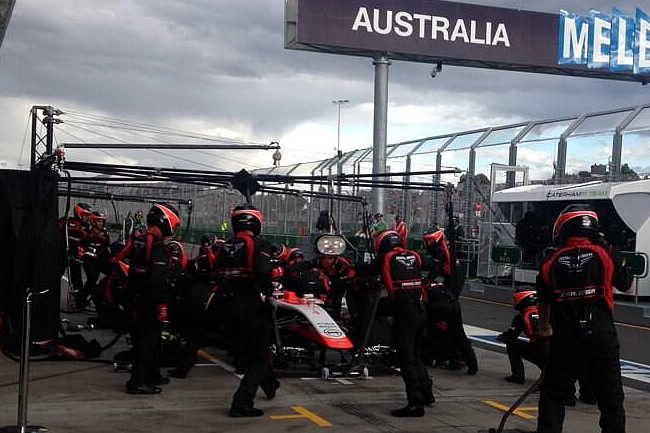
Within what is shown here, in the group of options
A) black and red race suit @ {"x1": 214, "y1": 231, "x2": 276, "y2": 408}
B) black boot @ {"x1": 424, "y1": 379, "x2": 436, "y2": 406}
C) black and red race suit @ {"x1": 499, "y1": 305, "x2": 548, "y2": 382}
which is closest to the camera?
black and red race suit @ {"x1": 214, "y1": 231, "x2": 276, "y2": 408}

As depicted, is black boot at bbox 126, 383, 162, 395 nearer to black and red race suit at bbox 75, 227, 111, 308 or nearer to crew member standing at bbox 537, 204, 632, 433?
crew member standing at bbox 537, 204, 632, 433

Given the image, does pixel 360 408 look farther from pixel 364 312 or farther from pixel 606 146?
pixel 606 146

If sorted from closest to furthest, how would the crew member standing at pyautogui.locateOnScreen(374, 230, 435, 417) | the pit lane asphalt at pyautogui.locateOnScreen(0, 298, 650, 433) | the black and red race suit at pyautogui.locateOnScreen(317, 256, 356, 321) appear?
the pit lane asphalt at pyautogui.locateOnScreen(0, 298, 650, 433) → the crew member standing at pyautogui.locateOnScreen(374, 230, 435, 417) → the black and red race suit at pyautogui.locateOnScreen(317, 256, 356, 321)

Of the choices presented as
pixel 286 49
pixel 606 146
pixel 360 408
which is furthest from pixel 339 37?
pixel 360 408

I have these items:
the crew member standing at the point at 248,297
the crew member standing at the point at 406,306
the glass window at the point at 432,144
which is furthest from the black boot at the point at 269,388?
the glass window at the point at 432,144

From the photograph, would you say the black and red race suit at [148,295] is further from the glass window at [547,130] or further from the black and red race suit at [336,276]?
the glass window at [547,130]

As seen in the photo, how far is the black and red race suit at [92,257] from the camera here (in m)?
14.6

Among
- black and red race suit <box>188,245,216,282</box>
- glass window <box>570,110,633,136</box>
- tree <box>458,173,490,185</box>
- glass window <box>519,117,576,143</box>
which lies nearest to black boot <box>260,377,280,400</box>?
black and red race suit <box>188,245,216,282</box>

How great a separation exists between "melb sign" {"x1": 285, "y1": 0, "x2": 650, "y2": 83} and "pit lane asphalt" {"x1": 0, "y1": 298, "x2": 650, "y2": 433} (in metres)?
20.6

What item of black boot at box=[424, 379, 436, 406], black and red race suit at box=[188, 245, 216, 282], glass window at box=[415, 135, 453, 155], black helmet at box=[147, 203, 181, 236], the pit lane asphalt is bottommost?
the pit lane asphalt

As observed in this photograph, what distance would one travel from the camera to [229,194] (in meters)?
25.2

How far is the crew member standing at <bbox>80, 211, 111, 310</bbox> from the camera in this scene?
1465 centimetres

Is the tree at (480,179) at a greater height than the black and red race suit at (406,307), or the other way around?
the tree at (480,179)

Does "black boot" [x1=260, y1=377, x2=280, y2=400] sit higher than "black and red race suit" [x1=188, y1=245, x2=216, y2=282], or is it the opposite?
"black and red race suit" [x1=188, y1=245, x2=216, y2=282]
